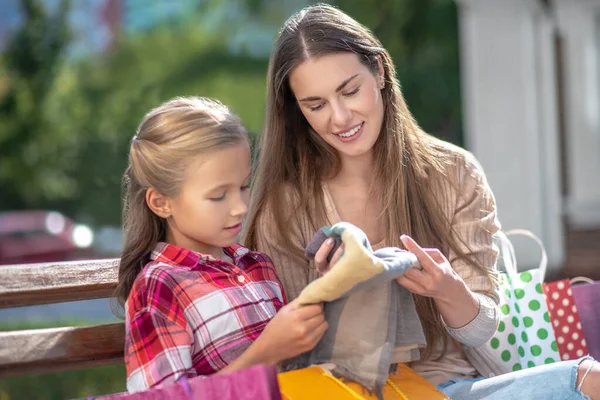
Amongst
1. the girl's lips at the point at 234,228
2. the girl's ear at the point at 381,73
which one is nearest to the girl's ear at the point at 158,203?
the girl's lips at the point at 234,228

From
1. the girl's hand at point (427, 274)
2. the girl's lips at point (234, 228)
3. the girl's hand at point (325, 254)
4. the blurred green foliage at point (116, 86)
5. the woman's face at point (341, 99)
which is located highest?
the woman's face at point (341, 99)

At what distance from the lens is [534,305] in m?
3.09

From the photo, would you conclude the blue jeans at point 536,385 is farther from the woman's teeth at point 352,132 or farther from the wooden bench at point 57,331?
the wooden bench at point 57,331

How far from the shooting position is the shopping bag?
3.17m

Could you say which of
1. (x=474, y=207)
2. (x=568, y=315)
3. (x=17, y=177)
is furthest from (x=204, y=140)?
(x=17, y=177)

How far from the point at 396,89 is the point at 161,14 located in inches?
571

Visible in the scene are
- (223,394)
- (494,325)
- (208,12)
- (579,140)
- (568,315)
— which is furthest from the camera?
(208,12)

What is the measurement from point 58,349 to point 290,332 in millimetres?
636

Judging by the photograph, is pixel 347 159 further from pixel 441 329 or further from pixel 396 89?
pixel 441 329

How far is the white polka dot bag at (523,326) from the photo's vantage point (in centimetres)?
302

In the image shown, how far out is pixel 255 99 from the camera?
15812 millimetres

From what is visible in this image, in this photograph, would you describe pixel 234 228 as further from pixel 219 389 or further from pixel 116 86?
pixel 116 86

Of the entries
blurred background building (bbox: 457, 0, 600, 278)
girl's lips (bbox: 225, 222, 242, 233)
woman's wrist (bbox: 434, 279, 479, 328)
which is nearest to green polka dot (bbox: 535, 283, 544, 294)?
woman's wrist (bbox: 434, 279, 479, 328)

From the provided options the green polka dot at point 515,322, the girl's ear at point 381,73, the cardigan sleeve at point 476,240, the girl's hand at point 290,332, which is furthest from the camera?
the green polka dot at point 515,322
